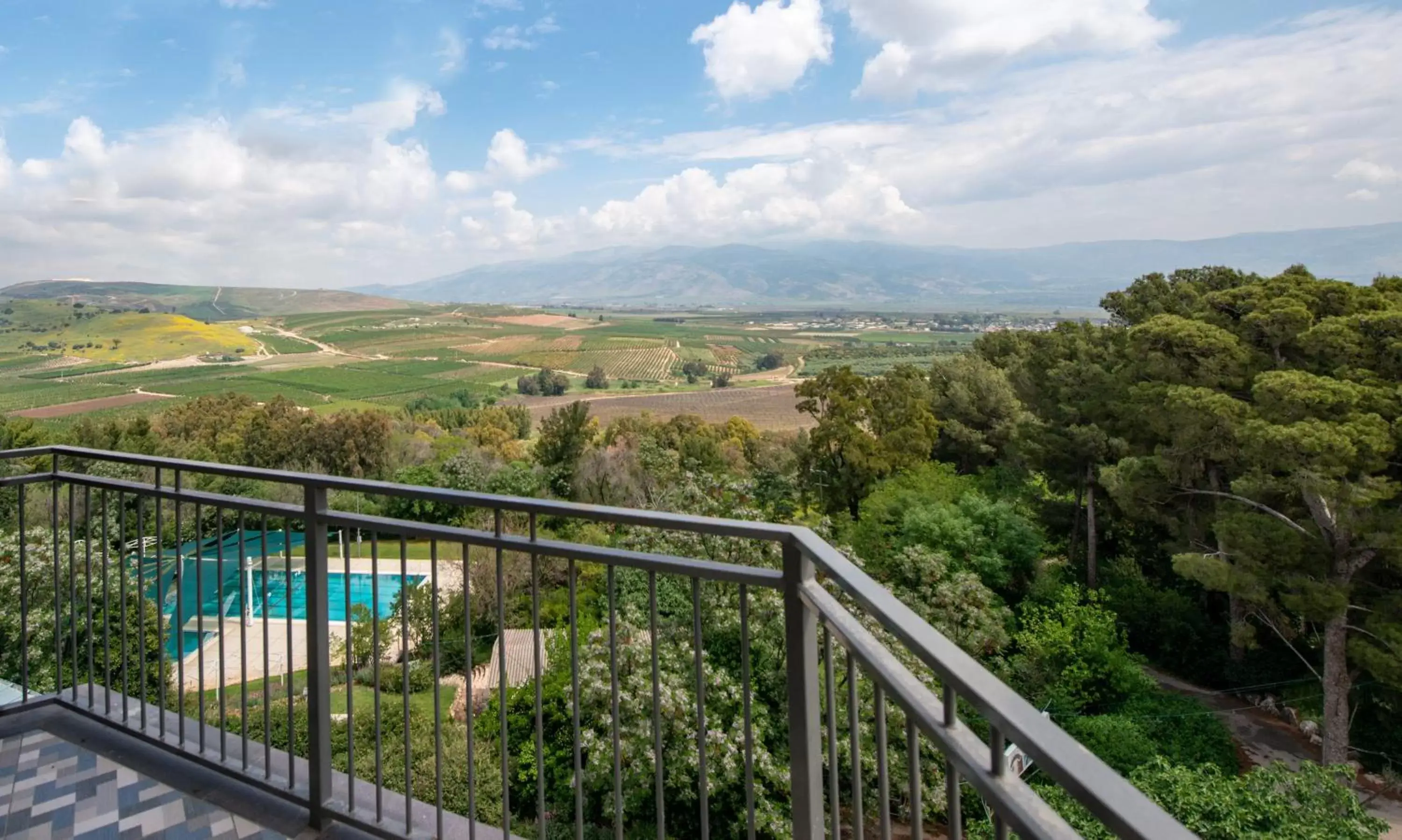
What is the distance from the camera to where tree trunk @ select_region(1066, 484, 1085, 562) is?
824 inches

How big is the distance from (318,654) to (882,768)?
1.62 metres

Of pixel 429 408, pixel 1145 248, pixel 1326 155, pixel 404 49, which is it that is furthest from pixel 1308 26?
pixel 1145 248

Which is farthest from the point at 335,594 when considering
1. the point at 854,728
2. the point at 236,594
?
the point at 854,728

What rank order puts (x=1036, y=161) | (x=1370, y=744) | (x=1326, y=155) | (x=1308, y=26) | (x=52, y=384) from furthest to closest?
(x=1036, y=161), (x=1308, y=26), (x=52, y=384), (x=1326, y=155), (x=1370, y=744)

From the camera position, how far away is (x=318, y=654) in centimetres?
192

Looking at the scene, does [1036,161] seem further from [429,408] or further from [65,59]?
[65,59]

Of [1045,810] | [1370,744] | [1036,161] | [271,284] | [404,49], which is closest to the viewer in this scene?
[1045,810]

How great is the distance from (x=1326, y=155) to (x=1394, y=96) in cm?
2066

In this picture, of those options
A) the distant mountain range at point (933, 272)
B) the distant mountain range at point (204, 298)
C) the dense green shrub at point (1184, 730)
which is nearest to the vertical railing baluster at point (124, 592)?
the dense green shrub at point (1184, 730)

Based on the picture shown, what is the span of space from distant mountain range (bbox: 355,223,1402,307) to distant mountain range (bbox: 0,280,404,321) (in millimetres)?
47535

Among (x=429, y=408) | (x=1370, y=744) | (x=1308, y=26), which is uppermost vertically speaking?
(x=1308, y=26)

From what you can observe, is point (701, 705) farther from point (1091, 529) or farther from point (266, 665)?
point (1091, 529)

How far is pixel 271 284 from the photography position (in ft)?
242

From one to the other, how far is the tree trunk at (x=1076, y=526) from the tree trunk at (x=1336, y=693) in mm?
7433
